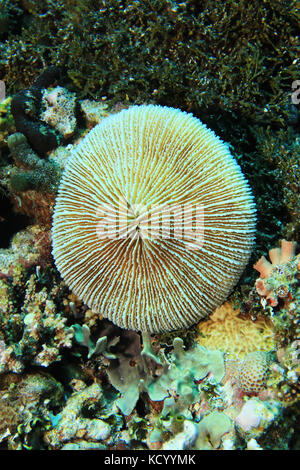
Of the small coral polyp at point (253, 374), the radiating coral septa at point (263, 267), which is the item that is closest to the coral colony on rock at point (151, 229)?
the small coral polyp at point (253, 374)

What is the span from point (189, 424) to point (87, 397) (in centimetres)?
147

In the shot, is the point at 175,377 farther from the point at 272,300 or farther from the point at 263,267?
the point at 263,267

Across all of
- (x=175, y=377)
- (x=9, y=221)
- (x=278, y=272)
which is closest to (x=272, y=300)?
(x=278, y=272)

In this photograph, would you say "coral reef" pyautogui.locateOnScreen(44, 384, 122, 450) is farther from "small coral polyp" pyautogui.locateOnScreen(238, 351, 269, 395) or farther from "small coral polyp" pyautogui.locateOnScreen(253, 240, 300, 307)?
"small coral polyp" pyautogui.locateOnScreen(253, 240, 300, 307)

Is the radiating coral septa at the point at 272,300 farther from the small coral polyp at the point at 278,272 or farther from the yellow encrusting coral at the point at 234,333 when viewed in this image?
the yellow encrusting coral at the point at 234,333

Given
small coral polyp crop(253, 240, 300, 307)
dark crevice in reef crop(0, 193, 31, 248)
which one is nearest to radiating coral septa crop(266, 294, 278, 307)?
small coral polyp crop(253, 240, 300, 307)

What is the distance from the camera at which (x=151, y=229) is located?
3727 mm

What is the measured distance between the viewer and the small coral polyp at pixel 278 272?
4086 mm

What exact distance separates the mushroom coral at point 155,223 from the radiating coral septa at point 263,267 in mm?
433

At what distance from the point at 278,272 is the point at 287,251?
46cm

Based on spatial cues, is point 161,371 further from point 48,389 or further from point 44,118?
point 44,118

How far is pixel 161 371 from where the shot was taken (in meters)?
4.49
